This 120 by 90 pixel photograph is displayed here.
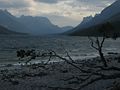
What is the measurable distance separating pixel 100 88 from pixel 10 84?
875 centimetres

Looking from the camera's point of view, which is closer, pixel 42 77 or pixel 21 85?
pixel 21 85

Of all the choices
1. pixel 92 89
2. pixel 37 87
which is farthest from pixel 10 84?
pixel 92 89

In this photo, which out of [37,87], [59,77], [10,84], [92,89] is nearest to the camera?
[92,89]

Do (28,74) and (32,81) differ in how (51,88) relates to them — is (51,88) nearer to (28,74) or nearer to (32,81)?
(32,81)

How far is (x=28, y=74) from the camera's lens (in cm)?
3753

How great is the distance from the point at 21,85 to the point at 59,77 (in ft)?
15.1

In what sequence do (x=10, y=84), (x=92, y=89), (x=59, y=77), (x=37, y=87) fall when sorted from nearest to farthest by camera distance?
Answer: (x=92, y=89), (x=37, y=87), (x=10, y=84), (x=59, y=77)

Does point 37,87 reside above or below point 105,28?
below

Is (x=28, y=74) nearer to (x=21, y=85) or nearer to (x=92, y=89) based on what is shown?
(x=21, y=85)

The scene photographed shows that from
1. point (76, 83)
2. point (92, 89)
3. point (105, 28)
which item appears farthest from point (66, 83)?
point (105, 28)

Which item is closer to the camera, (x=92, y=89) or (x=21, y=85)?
(x=92, y=89)

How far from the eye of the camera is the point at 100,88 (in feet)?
90.9

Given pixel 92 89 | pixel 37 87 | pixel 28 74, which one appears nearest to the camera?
pixel 92 89

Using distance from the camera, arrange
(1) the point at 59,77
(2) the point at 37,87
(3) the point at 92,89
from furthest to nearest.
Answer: (1) the point at 59,77
(2) the point at 37,87
(3) the point at 92,89
